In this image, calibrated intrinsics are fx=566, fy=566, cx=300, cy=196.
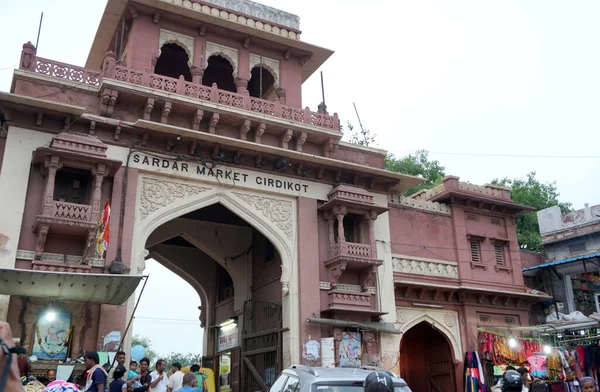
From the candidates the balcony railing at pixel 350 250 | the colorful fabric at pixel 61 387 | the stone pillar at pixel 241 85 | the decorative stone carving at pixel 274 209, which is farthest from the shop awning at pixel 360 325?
the colorful fabric at pixel 61 387

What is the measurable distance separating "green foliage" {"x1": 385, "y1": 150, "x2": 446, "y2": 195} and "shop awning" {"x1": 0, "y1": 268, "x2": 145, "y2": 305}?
2317 cm

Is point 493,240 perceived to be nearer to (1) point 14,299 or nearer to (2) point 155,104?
(2) point 155,104

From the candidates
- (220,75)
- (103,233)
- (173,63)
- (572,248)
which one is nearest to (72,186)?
(103,233)

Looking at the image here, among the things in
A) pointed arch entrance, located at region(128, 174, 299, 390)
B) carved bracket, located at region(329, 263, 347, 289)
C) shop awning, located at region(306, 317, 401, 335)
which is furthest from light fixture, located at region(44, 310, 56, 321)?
carved bracket, located at region(329, 263, 347, 289)

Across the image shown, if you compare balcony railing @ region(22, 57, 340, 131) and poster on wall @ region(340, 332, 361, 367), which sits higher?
balcony railing @ region(22, 57, 340, 131)

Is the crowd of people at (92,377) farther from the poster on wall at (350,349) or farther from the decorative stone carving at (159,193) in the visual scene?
the decorative stone carving at (159,193)

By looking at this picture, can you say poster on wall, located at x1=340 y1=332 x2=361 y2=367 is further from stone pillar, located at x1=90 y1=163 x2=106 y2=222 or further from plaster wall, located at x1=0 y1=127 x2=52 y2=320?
plaster wall, located at x1=0 y1=127 x2=52 y2=320

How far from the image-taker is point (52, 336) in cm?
1098

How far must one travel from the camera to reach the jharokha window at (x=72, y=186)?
1202 cm

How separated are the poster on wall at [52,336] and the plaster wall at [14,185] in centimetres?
72

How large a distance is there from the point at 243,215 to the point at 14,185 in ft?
16.6

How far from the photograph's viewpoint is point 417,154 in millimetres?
34188

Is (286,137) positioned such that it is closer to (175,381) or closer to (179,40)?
(179,40)

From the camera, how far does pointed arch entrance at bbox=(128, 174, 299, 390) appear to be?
41.5 ft
